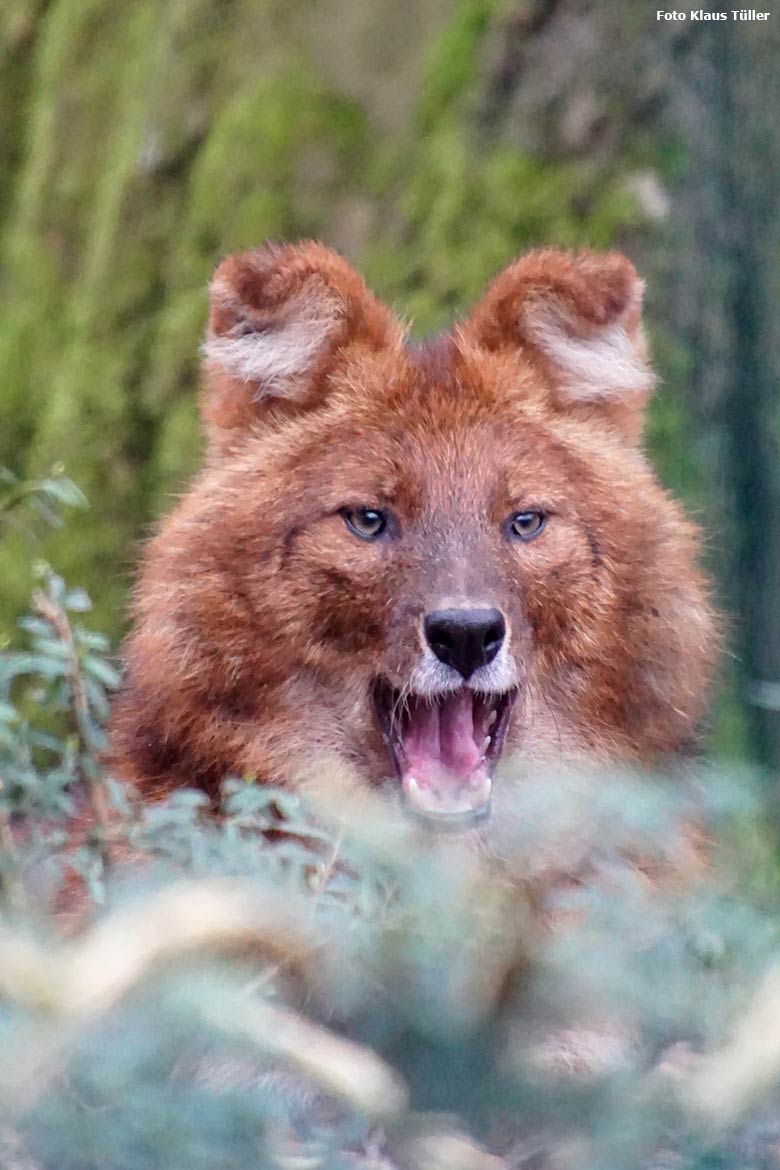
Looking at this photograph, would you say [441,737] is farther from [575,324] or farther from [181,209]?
[181,209]

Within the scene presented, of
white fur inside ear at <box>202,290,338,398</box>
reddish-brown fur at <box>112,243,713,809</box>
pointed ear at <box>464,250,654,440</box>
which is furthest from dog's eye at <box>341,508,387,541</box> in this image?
pointed ear at <box>464,250,654,440</box>

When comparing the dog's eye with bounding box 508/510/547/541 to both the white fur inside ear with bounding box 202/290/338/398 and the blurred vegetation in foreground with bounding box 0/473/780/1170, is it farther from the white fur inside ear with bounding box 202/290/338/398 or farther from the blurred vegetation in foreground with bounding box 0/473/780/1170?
the blurred vegetation in foreground with bounding box 0/473/780/1170

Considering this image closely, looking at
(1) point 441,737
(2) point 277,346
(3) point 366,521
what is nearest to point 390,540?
(3) point 366,521

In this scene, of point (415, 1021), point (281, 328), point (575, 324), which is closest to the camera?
point (415, 1021)

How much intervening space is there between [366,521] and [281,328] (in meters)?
0.57

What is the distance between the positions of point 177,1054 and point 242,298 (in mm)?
3012

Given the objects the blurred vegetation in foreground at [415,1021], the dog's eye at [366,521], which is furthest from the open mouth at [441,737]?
the blurred vegetation in foreground at [415,1021]

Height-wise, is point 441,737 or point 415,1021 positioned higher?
point 415,1021

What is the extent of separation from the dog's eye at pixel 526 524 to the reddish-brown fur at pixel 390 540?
0.03 metres

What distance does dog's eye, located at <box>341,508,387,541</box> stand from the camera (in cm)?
413

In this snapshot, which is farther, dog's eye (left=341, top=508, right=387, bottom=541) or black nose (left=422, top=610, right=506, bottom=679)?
dog's eye (left=341, top=508, right=387, bottom=541)

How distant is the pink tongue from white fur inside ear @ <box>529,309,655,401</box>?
3.19 feet

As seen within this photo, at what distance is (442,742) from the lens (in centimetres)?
415

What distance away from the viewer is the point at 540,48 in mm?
5207
